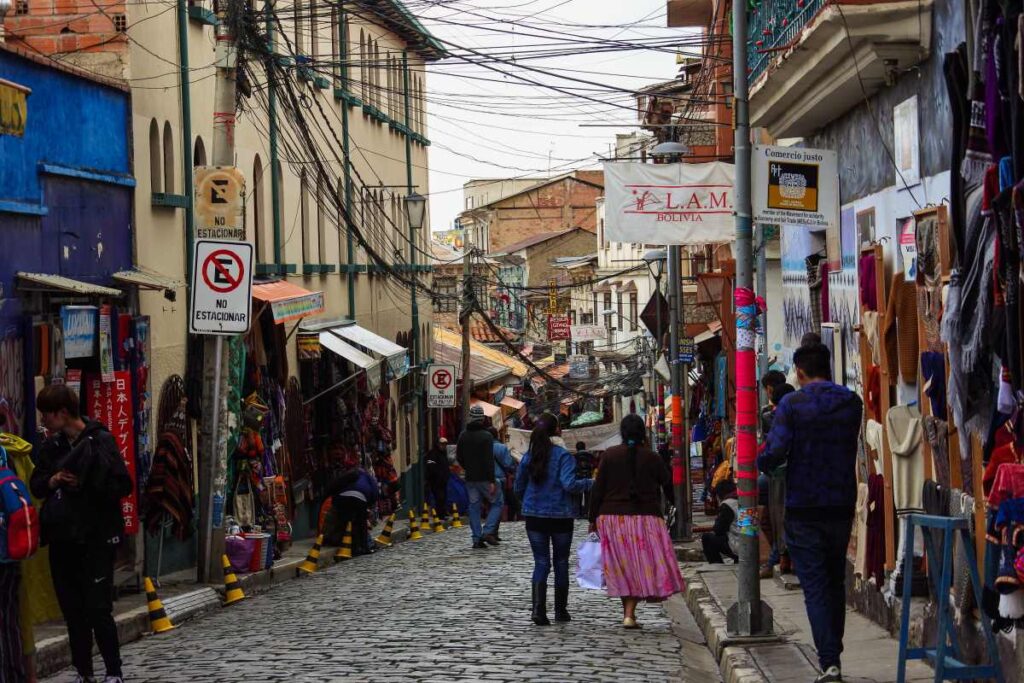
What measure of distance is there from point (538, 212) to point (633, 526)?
7542cm

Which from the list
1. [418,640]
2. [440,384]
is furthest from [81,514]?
[440,384]

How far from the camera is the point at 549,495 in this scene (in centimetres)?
1336

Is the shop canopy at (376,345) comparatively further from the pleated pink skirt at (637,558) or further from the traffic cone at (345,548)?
the pleated pink skirt at (637,558)

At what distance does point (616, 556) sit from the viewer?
13141 millimetres

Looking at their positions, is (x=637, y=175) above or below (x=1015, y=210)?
above

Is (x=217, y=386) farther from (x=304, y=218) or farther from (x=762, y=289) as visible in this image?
(x=304, y=218)

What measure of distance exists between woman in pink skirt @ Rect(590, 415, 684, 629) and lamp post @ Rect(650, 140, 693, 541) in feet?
24.7

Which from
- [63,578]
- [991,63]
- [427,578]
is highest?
[991,63]

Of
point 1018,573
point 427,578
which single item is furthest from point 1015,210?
point 427,578

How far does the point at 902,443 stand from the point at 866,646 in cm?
138

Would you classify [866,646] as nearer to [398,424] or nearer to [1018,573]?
[1018,573]

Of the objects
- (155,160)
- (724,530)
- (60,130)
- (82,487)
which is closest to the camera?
(82,487)

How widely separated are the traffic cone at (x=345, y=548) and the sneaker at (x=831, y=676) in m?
13.7

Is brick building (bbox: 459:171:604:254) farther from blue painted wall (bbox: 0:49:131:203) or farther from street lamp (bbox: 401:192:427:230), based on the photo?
blue painted wall (bbox: 0:49:131:203)
